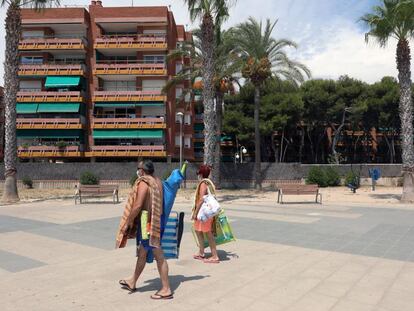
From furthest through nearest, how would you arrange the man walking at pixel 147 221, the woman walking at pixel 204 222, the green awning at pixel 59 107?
the green awning at pixel 59 107
the woman walking at pixel 204 222
the man walking at pixel 147 221

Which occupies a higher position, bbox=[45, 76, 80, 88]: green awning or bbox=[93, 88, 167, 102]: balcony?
bbox=[45, 76, 80, 88]: green awning

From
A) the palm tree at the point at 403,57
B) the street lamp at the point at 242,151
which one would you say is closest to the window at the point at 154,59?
the street lamp at the point at 242,151

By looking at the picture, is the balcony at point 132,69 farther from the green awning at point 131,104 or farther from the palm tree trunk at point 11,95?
the palm tree trunk at point 11,95

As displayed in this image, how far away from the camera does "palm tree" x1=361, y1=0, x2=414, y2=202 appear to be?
18469 mm

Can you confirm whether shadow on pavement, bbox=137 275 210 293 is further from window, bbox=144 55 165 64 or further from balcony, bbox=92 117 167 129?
window, bbox=144 55 165 64

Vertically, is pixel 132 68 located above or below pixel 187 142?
above

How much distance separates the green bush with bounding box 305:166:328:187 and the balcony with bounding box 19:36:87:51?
2537 cm

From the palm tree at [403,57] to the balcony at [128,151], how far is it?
24383mm

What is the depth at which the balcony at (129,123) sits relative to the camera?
133 feet

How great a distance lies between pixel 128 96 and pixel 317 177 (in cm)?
2041

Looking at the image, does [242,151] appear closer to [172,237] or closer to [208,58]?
[208,58]

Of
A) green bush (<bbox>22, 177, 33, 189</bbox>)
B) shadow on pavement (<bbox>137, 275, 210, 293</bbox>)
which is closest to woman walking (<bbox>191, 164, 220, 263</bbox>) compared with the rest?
shadow on pavement (<bbox>137, 275, 210, 293</bbox>)

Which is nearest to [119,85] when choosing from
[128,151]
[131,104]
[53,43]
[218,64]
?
[131,104]

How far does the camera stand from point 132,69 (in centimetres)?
4147
